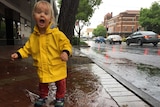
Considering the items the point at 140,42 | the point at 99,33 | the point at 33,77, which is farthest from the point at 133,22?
the point at 33,77

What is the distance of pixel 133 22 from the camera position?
104 metres

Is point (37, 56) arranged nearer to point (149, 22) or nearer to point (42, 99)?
point (42, 99)

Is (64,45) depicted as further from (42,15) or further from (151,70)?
(151,70)

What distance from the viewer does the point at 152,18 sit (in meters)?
57.6

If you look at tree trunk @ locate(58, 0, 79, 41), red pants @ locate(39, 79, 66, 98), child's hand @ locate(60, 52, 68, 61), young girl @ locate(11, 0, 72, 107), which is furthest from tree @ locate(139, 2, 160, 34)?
child's hand @ locate(60, 52, 68, 61)

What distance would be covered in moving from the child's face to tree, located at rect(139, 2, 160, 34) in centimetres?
5586

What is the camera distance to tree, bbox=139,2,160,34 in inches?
2215

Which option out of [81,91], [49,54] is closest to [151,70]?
[81,91]

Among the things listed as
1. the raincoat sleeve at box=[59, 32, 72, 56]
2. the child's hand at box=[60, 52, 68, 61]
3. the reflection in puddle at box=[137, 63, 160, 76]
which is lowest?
the reflection in puddle at box=[137, 63, 160, 76]

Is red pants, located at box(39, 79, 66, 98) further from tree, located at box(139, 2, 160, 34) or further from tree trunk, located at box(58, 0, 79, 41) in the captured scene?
tree, located at box(139, 2, 160, 34)

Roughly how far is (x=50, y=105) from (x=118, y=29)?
109 meters

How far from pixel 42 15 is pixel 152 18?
5833cm

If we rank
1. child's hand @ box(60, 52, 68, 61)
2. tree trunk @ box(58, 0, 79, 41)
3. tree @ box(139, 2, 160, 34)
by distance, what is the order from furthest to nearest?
1. tree @ box(139, 2, 160, 34)
2. tree trunk @ box(58, 0, 79, 41)
3. child's hand @ box(60, 52, 68, 61)

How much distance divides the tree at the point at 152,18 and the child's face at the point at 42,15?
55.9m
